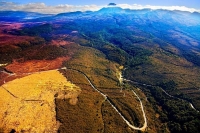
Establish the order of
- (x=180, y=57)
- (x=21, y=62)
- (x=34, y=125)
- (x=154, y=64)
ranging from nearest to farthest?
(x=34, y=125)
(x=21, y=62)
(x=154, y=64)
(x=180, y=57)

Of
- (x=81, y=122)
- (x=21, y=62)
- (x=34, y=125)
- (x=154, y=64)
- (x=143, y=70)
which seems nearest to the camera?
(x=34, y=125)

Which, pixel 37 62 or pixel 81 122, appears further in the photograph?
pixel 37 62

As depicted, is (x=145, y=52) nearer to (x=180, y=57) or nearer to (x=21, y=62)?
(x=180, y=57)

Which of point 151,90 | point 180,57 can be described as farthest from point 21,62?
point 180,57

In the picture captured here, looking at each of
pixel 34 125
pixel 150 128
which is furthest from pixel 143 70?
pixel 34 125

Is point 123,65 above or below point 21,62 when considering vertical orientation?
below

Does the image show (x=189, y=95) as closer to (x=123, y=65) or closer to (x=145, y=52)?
(x=123, y=65)
